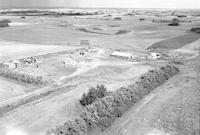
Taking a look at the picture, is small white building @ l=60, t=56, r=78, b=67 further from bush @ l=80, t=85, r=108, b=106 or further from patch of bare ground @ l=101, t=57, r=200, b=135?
patch of bare ground @ l=101, t=57, r=200, b=135

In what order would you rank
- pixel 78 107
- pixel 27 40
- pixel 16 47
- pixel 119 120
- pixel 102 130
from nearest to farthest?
pixel 102 130
pixel 119 120
pixel 78 107
pixel 16 47
pixel 27 40

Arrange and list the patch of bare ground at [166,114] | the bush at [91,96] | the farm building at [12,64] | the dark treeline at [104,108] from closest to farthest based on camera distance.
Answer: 1. the dark treeline at [104,108]
2. the patch of bare ground at [166,114]
3. the bush at [91,96]
4. the farm building at [12,64]

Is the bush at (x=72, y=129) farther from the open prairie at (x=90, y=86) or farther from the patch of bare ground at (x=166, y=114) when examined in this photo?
the patch of bare ground at (x=166, y=114)

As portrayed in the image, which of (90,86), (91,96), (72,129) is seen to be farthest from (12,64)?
(72,129)

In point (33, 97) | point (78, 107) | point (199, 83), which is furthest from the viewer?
point (199, 83)

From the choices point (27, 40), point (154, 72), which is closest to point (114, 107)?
point (154, 72)

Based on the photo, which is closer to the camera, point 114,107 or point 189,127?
point 189,127

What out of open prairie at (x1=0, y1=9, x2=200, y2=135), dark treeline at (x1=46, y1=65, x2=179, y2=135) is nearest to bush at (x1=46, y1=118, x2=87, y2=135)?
dark treeline at (x1=46, y1=65, x2=179, y2=135)

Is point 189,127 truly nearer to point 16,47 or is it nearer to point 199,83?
point 199,83

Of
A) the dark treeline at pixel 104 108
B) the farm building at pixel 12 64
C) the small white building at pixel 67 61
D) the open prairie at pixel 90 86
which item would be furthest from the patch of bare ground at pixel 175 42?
the farm building at pixel 12 64
